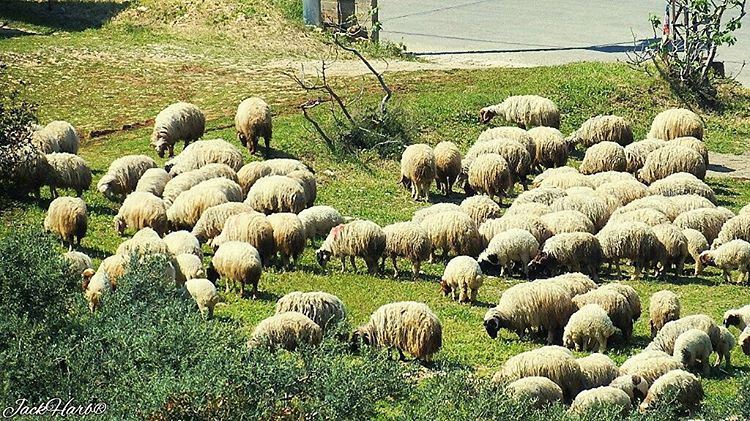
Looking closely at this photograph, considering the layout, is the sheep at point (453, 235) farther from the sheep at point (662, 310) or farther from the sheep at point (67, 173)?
the sheep at point (67, 173)

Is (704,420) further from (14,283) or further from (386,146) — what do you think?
(386,146)

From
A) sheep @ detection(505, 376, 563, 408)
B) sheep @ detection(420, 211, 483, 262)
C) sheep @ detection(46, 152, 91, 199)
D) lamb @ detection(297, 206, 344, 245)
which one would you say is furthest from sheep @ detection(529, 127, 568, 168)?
sheep @ detection(505, 376, 563, 408)

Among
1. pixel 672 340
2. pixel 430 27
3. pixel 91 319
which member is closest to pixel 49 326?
pixel 91 319

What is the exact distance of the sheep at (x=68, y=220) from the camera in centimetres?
2055

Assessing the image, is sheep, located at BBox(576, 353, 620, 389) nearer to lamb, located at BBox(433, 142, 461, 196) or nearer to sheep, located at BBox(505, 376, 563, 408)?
sheep, located at BBox(505, 376, 563, 408)

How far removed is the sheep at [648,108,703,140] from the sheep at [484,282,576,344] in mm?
10891

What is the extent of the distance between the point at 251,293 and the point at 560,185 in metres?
7.11

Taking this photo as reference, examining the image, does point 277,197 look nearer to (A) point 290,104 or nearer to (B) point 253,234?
(B) point 253,234

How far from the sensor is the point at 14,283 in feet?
46.6

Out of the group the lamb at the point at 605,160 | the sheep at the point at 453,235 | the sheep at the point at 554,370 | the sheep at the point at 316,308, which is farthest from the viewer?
the lamb at the point at 605,160

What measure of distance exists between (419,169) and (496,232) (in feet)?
11.5

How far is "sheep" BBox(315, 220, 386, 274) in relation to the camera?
20406mm

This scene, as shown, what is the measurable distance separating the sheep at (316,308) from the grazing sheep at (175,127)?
9.50 meters

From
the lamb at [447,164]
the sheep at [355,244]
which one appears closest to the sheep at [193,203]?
the sheep at [355,244]
